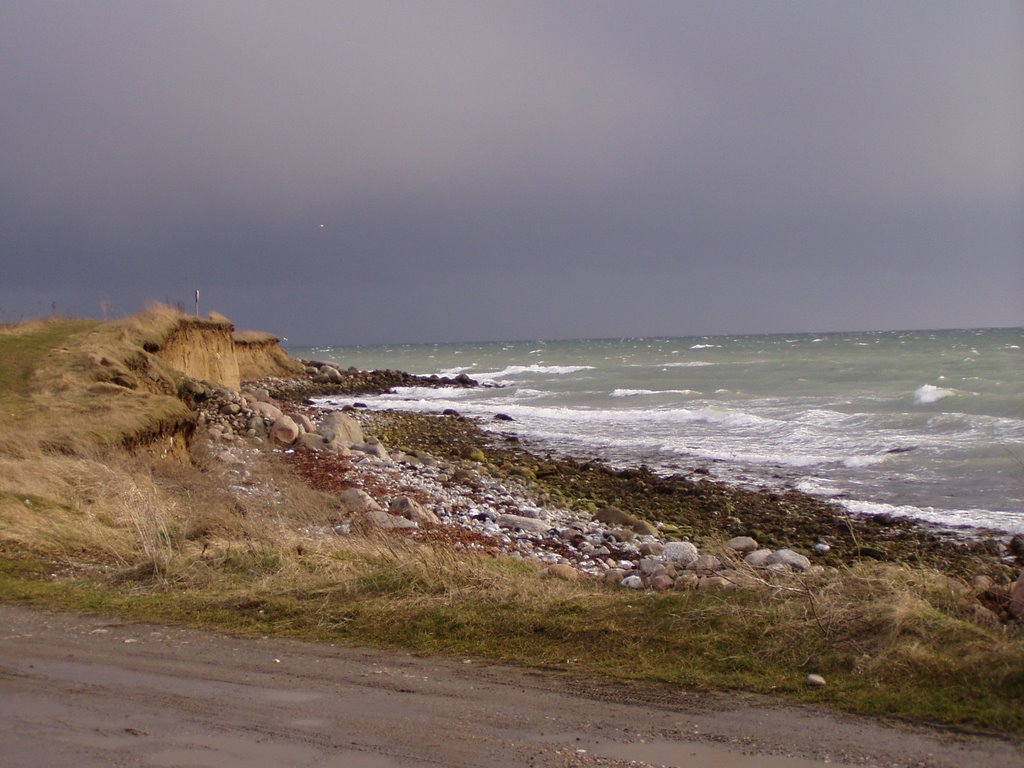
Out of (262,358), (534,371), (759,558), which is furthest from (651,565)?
(534,371)

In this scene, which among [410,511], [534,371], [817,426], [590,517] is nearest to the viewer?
[410,511]

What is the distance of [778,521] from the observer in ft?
52.7

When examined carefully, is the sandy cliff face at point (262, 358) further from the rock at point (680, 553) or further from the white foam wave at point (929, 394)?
the rock at point (680, 553)

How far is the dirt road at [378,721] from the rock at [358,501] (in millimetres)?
8134

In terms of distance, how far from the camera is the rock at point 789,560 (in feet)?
38.8

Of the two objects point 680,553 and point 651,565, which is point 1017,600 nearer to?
point 651,565

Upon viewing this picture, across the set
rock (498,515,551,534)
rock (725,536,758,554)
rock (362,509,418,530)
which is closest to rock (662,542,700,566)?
rock (725,536,758,554)

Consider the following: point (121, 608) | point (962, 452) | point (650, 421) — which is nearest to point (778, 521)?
point (962, 452)

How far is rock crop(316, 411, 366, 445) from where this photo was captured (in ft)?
75.0

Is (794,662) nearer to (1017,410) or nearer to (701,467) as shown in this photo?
(701,467)

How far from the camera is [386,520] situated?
42.5 ft

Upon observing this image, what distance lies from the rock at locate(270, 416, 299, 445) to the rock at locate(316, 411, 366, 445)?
0.87 m

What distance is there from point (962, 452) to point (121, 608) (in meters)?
19.9

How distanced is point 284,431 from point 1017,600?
728 inches
